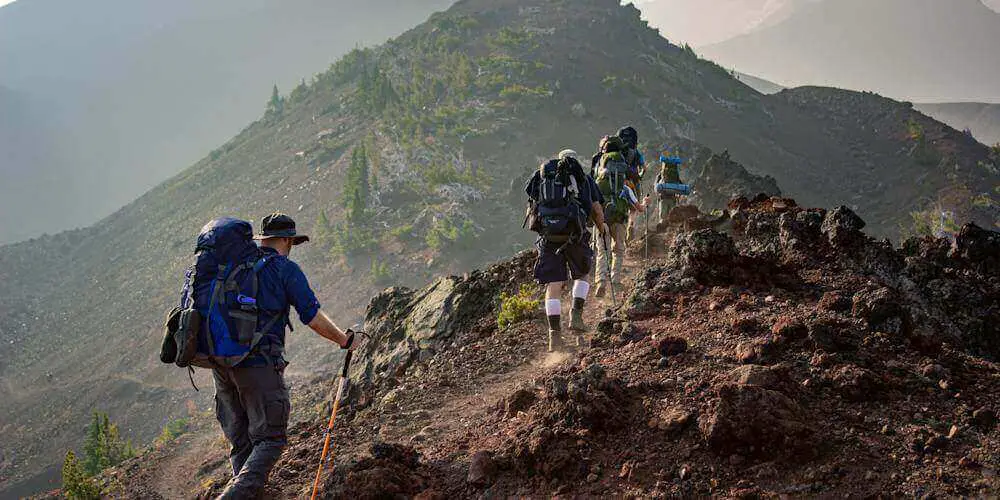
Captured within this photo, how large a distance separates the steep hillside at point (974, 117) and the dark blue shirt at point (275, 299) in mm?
178434

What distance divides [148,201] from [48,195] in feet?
307

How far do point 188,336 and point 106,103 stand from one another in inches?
7538

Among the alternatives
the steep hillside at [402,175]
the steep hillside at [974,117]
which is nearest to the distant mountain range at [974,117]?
the steep hillside at [974,117]

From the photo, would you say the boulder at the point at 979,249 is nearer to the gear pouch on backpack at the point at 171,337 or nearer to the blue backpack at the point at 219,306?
the blue backpack at the point at 219,306

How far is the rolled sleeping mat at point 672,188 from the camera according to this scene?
1109cm

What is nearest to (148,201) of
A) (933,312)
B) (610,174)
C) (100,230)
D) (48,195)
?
(100,230)

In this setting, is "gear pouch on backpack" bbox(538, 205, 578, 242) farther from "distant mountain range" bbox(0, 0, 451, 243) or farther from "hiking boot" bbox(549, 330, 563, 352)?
"distant mountain range" bbox(0, 0, 451, 243)

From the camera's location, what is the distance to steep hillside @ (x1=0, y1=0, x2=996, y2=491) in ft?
111

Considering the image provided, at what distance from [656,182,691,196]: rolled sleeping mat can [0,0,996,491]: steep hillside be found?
61.6ft

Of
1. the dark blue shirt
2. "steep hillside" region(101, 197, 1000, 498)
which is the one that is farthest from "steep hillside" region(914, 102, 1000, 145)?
the dark blue shirt

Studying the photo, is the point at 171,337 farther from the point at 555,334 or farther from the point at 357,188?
the point at 357,188

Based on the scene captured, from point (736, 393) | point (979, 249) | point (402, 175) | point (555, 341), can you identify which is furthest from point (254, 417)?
point (402, 175)

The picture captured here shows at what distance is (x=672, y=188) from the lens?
1119cm

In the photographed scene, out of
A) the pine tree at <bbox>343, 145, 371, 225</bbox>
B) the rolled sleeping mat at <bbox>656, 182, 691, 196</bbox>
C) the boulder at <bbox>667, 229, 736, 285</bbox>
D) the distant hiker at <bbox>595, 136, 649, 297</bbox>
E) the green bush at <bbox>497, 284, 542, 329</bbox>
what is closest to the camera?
the boulder at <bbox>667, 229, 736, 285</bbox>
